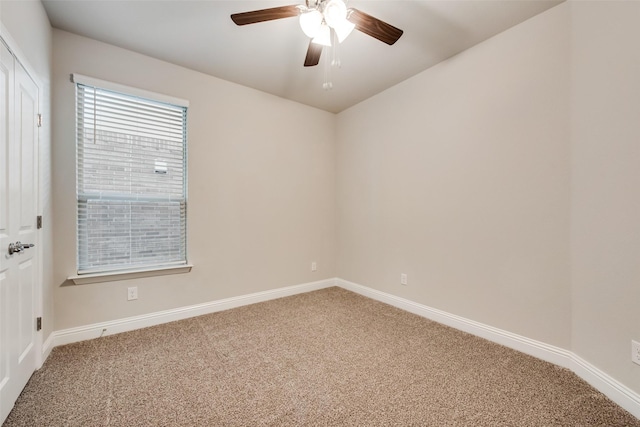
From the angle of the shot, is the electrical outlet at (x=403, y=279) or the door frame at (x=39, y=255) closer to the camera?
the door frame at (x=39, y=255)

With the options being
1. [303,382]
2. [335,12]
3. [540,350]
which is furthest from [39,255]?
[540,350]

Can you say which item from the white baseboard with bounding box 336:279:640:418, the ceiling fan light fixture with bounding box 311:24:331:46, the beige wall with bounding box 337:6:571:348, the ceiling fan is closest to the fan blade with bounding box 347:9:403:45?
the ceiling fan

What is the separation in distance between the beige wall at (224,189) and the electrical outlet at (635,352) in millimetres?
2891

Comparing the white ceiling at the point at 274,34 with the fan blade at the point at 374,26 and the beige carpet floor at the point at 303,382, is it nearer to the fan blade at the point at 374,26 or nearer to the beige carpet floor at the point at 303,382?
the fan blade at the point at 374,26

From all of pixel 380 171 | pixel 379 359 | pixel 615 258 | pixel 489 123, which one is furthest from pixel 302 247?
pixel 615 258

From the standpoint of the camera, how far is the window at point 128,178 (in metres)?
2.32

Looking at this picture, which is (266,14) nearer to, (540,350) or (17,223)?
(17,223)

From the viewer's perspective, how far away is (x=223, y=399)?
1.58 meters

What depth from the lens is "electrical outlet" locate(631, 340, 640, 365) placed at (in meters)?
1.44

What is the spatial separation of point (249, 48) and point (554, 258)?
117 inches

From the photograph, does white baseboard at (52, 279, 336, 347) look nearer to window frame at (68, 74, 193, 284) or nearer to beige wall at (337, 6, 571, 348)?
window frame at (68, 74, 193, 284)

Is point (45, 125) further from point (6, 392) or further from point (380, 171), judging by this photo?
point (380, 171)

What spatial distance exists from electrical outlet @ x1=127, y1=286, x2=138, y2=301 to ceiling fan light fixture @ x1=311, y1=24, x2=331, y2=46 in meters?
2.59

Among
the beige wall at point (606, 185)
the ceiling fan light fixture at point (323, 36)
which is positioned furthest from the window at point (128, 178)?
the beige wall at point (606, 185)
